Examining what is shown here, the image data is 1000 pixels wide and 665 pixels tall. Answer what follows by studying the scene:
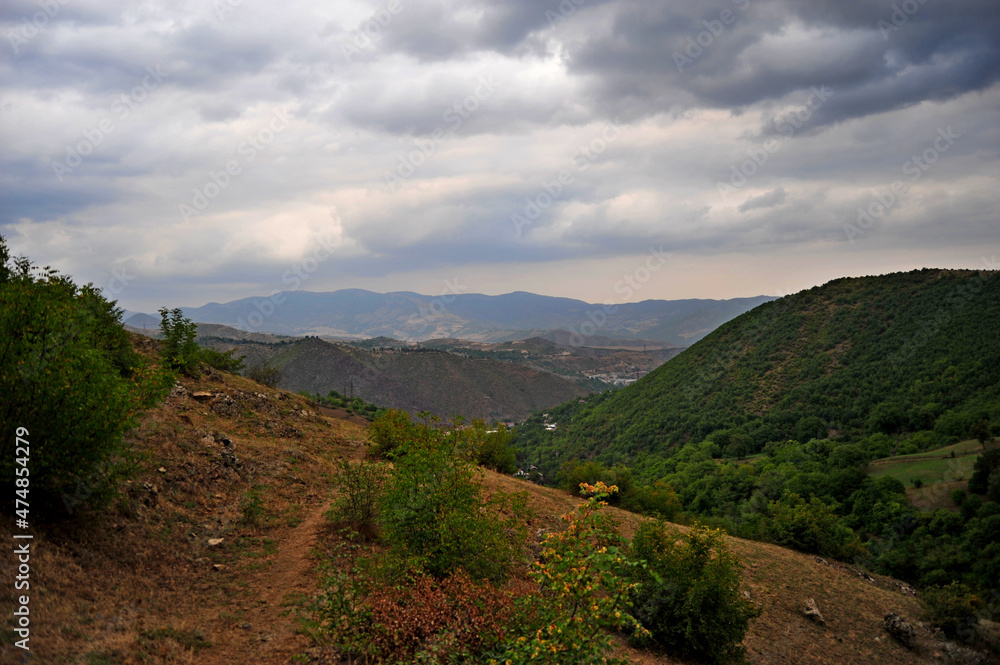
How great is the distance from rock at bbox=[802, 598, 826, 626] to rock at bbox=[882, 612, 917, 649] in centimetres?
227

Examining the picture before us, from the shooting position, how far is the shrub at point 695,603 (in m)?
11.7

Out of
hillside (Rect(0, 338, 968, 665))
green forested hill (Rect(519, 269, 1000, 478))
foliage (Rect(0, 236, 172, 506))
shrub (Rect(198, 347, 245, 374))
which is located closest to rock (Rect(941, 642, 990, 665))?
hillside (Rect(0, 338, 968, 665))

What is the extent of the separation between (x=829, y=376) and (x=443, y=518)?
7376cm

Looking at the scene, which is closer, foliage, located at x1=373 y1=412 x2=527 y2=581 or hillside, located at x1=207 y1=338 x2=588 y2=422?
foliage, located at x1=373 y1=412 x2=527 y2=581

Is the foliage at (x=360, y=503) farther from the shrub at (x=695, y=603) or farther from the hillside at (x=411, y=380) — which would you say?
the hillside at (x=411, y=380)

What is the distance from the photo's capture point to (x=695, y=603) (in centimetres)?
1166

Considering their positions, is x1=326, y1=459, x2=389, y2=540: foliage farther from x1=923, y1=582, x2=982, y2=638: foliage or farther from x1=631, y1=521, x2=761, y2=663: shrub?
x1=923, y1=582, x2=982, y2=638: foliage

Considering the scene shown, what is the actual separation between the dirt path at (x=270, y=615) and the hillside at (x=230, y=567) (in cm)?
3

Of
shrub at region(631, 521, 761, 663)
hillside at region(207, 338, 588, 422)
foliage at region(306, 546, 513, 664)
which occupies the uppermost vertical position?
foliage at region(306, 546, 513, 664)

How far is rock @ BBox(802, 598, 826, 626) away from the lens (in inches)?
614

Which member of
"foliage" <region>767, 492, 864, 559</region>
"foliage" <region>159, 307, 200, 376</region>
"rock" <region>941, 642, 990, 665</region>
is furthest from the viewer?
"foliage" <region>767, 492, 864, 559</region>

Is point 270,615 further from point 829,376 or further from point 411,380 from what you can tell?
point 411,380

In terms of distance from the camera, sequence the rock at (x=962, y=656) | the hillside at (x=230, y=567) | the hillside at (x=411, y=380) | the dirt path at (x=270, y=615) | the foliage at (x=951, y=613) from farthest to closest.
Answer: the hillside at (x=411, y=380), the foliage at (x=951, y=613), the rock at (x=962, y=656), the dirt path at (x=270, y=615), the hillside at (x=230, y=567)

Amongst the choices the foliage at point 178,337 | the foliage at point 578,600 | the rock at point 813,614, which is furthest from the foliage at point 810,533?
the foliage at point 178,337
